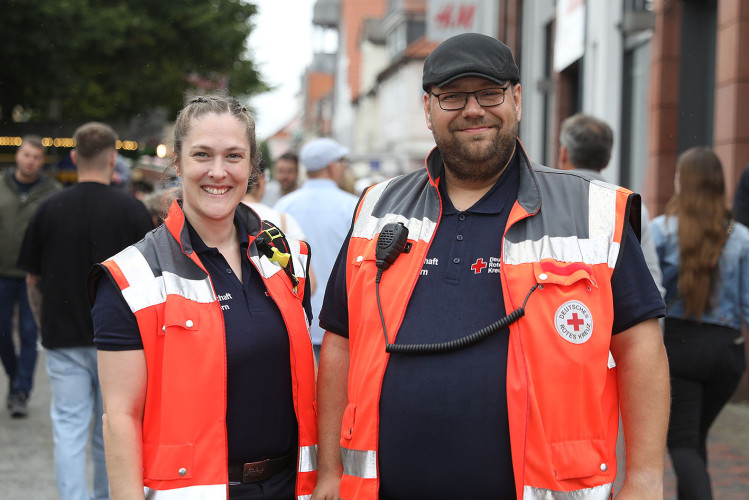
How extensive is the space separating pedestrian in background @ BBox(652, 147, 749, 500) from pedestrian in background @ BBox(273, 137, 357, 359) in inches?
87.7

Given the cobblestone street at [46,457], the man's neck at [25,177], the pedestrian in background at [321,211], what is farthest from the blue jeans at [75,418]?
the man's neck at [25,177]

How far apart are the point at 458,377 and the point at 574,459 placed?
1.33 ft

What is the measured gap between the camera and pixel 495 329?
9.01 ft

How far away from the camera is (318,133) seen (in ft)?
290

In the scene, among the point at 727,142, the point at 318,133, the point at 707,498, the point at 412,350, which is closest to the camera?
the point at 412,350

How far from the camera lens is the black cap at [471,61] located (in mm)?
2881

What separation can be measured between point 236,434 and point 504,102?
136 cm

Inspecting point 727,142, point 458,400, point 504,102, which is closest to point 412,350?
point 458,400

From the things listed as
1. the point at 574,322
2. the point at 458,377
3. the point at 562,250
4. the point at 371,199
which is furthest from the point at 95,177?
the point at 574,322

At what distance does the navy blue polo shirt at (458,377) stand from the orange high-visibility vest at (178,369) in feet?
1.75

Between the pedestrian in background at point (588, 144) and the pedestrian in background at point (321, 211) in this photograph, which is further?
the pedestrian in background at point (321, 211)

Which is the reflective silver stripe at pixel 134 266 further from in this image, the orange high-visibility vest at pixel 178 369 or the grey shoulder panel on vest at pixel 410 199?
the grey shoulder panel on vest at pixel 410 199

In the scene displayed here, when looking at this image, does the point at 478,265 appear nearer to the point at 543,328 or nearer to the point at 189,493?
the point at 543,328

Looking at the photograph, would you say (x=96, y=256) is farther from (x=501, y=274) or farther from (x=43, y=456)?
(x=501, y=274)
